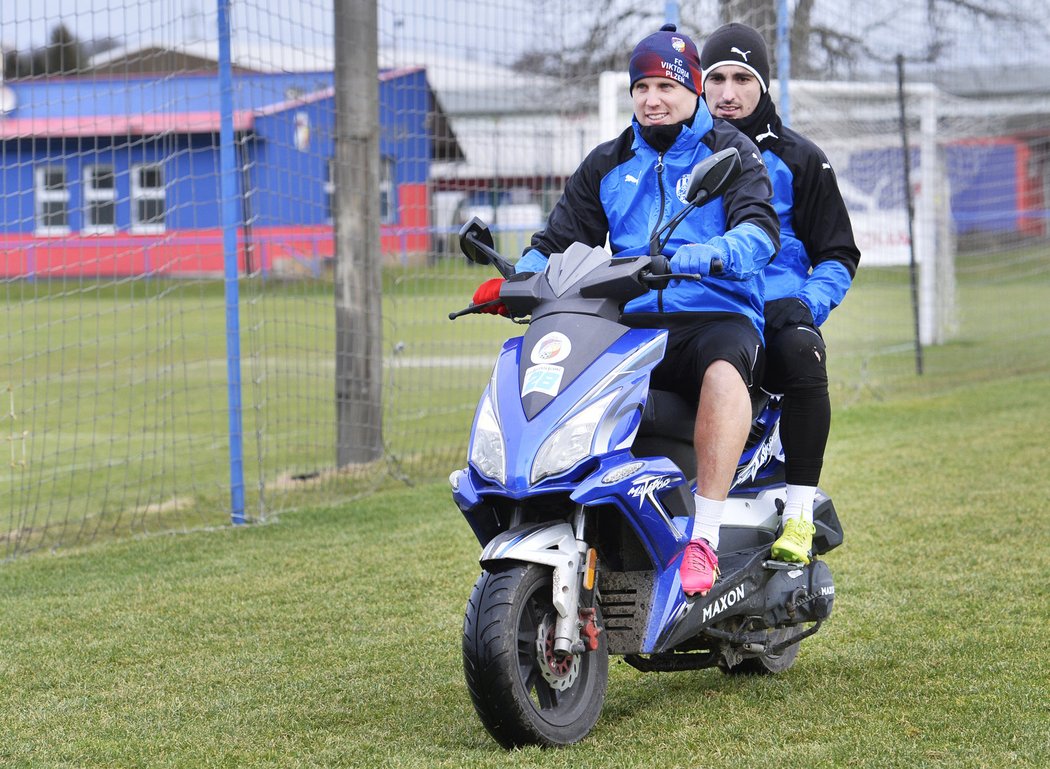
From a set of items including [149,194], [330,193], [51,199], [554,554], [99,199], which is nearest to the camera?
[554,554]

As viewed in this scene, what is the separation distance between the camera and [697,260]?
3.57 m

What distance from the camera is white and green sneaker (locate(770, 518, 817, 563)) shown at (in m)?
4.10

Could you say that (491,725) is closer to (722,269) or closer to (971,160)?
(722,269)

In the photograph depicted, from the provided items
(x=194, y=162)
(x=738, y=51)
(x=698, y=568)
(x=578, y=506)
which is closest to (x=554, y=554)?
(x=578, y=506)

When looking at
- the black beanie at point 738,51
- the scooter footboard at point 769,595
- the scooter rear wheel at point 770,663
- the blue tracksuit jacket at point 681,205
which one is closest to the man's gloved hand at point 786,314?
the blue tracksuit jacket at point 681,205

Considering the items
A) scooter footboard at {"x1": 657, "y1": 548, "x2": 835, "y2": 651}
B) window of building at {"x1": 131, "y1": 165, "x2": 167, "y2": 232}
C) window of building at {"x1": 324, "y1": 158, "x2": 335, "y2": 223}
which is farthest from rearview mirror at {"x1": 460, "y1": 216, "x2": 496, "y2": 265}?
window of building at {"x1": 131, "y1": 165, "x2": 167, "y2": 232}

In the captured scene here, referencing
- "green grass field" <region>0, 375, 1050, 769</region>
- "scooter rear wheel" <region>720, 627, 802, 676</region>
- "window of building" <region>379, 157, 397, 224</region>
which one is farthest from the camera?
"window of building" <region>379, 157, 397, 224</region>

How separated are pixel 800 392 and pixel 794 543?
0.43 meters

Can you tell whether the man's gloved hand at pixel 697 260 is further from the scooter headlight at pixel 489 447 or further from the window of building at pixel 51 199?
the window of building at pixel 51 199

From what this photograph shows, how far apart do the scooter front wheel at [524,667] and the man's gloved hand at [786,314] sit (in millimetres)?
1123

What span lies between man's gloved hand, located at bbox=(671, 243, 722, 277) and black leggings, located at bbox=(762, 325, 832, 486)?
0.65 meters

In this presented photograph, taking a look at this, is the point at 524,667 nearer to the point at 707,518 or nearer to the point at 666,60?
the point at 707,518

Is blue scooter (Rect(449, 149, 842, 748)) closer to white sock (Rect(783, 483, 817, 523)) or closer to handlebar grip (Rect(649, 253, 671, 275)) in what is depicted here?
handlebar grip (Rect(649, 253, 671, 275))

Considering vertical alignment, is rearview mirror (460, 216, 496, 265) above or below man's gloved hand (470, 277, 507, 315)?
above
